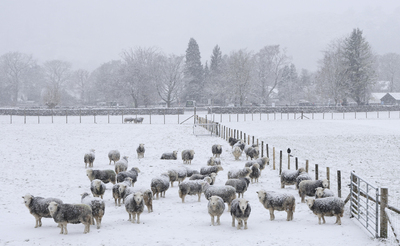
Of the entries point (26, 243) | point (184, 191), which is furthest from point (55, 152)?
point (26, 243)

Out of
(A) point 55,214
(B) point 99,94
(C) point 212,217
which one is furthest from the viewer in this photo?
(B) point 99,94

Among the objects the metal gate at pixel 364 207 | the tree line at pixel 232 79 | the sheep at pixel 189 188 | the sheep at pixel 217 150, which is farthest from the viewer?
the tree line at pixel 232 79

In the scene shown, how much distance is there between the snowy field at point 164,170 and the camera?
28.7ft

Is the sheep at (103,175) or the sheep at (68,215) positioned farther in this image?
the sheep at (103,175)

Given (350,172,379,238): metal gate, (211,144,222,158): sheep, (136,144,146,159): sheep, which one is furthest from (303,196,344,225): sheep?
(136,144,146,159): sheep

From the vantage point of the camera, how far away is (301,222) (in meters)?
9.93

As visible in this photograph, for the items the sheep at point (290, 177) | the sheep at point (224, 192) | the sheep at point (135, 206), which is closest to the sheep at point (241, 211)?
the sheep at point (224, 192)

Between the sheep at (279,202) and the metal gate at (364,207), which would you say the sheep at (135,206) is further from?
the metal gate at (364,207)

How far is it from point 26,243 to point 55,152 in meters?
15.5

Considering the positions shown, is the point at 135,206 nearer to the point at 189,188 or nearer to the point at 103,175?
the point at 189,188

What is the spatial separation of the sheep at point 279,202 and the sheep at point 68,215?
4.75 metres

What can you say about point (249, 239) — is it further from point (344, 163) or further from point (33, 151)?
point (33, 151)

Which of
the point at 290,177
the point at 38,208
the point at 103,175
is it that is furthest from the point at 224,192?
the point at 103,175

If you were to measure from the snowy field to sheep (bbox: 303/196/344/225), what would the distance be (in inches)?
11.0
